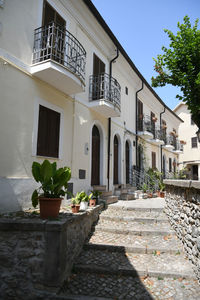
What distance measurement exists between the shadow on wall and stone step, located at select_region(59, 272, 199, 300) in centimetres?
208

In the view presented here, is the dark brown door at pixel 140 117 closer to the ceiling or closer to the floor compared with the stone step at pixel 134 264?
closer to the ceiling

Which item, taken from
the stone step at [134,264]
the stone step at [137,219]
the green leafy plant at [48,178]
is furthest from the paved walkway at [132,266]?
the green leafy plant at [48,178]

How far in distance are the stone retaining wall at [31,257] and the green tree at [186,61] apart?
15.6ft

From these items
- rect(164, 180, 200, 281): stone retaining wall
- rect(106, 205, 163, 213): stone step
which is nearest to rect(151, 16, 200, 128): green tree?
rect(164, 180, 200, 281): stone retaining wall

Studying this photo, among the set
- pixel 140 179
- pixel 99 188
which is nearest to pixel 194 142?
pixel 140 179

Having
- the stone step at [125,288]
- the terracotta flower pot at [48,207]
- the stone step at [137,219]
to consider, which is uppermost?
the terracotta flower pot at [48,207]

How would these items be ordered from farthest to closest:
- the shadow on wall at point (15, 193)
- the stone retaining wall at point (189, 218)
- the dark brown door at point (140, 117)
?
the dark brown door at point (140, 117) → the shadow on wall at point (15, 193) → the stone retaining wall at point (189, 218)

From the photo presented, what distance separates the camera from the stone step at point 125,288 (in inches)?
117

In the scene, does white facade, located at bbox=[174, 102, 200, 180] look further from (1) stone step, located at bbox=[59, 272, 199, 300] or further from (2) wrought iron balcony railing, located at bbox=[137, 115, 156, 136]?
(1) stone step, located at bbox=[59, 272, 199, 300]

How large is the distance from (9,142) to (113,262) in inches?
134

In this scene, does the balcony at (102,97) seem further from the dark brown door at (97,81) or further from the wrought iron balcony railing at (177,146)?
the wrought iron balcony railing at (177,146)

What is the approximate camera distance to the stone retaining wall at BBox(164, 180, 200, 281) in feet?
11.3

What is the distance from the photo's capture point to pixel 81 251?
4258 mm

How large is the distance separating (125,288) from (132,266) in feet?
1.65
